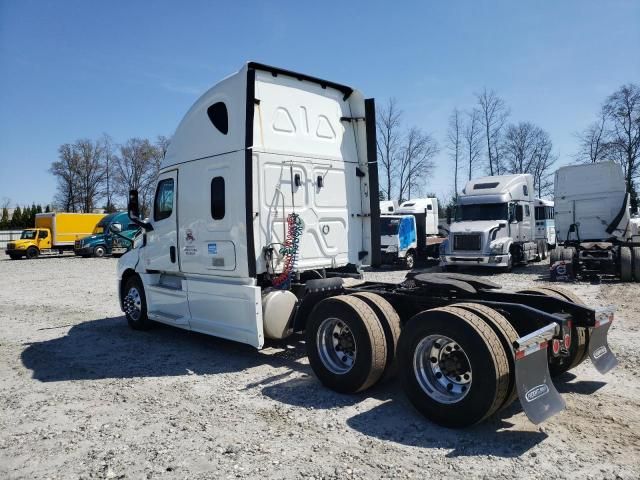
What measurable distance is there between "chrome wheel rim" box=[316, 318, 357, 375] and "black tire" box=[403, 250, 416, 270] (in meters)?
15.5

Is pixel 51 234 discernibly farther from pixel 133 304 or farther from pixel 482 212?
pixel 133 304

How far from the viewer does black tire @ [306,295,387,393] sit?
16.0 ft

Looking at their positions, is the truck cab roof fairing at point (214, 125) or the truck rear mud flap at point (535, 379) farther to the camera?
the truck cab roof fairing at point (214, 125)

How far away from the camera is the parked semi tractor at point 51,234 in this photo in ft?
107

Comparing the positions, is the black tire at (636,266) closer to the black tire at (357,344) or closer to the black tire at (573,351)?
the black tire at (573,351)

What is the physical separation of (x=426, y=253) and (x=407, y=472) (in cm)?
1935

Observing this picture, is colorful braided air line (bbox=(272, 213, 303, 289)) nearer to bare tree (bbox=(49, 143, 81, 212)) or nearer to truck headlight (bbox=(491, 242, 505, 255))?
truck headlight (bbox=(491, 242, 505, 255))

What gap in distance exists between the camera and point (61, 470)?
373 centimetres

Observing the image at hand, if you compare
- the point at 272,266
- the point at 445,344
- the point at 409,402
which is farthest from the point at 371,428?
the point at 272,266

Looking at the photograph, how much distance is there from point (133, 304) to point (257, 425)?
5.15 meters

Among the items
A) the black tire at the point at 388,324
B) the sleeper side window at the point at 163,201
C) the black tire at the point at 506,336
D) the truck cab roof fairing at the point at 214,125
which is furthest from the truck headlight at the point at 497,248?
the black tire at the point at 506,336

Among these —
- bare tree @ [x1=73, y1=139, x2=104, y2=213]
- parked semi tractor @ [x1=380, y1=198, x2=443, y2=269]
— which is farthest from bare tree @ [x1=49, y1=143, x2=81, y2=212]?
parked semi tractor @ [x1=380, y1=198, x2=443, y2=269]

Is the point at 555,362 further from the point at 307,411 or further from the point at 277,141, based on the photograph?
the point at 277,141

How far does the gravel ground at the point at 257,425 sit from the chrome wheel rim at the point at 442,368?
12.1 inches
